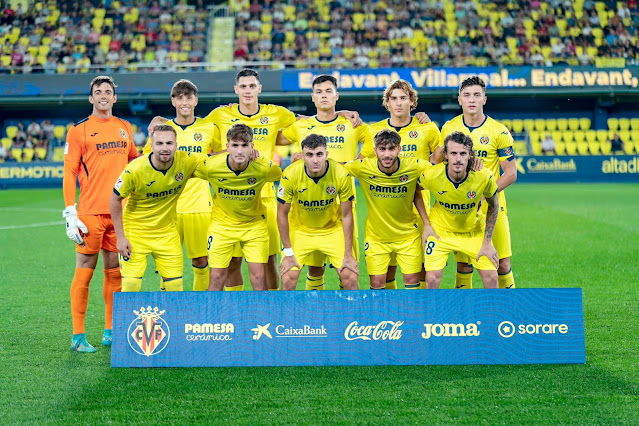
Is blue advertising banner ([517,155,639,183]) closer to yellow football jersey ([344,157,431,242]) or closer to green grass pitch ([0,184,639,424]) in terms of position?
green grass pitch ([0,184,639,424])

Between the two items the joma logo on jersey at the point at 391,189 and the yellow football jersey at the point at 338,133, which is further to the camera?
the yellow football jersey at the point at 338,133

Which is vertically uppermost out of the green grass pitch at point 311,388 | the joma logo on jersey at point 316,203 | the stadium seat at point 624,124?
the stadium seat at point 624,124

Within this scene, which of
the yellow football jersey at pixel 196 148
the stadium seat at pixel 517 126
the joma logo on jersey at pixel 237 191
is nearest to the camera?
the joma logo on jersey at pixel 237 191

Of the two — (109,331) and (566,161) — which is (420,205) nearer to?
(109,331)

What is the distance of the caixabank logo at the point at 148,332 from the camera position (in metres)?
4.86

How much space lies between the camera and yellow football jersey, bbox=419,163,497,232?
5.72 metres

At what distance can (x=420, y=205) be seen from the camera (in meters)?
5.97

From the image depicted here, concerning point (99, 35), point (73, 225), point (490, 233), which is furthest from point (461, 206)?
point (99, 35)

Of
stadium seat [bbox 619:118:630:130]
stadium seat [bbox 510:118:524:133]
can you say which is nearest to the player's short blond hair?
stadium seat [bbox 510:118:524:133]

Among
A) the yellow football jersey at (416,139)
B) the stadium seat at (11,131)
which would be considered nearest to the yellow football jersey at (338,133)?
the yellow football jersey at (416,139)

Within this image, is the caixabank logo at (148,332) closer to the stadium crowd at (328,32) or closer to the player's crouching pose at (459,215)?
the player's crouching pose at (459,215)

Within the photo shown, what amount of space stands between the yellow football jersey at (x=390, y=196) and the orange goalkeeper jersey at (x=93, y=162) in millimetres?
1998

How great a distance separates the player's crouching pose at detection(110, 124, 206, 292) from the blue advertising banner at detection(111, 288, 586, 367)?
865 millimetres

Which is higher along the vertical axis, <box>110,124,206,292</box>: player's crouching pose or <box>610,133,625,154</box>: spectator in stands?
<box>610,133,625,154</box>: spectator in stands
